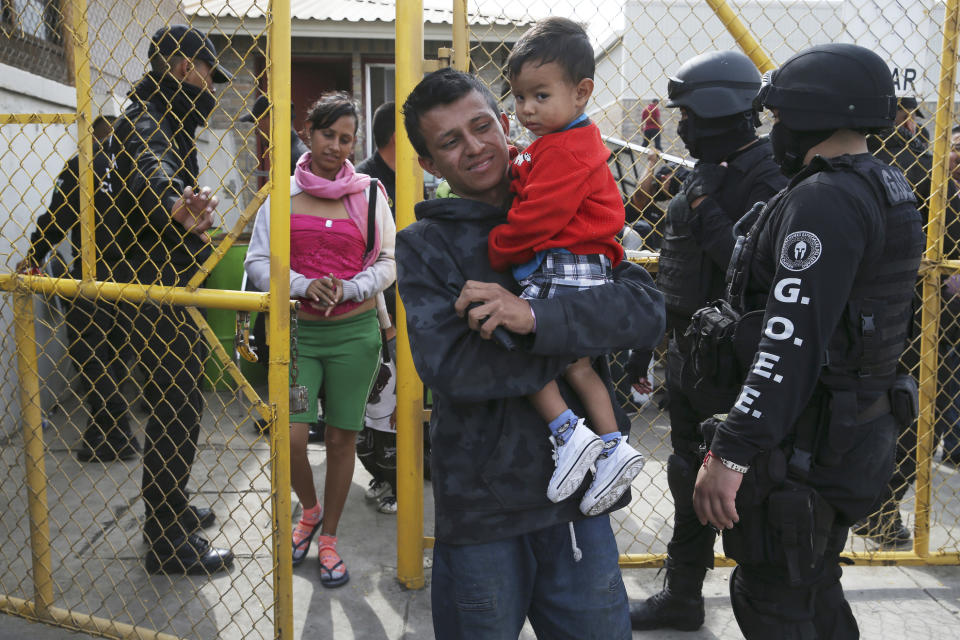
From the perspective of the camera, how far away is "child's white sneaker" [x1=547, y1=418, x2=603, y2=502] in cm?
174

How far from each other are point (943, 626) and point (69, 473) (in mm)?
4690

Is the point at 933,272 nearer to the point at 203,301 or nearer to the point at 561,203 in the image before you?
the point at 561,203

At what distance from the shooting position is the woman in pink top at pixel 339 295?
3531mm

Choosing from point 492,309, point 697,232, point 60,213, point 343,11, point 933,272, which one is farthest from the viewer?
point 343,11

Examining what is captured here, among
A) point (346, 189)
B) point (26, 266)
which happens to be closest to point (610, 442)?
point (346, 189)

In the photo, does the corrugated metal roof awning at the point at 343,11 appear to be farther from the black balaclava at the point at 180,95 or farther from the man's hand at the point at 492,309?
the man's hand at the point at 492,309

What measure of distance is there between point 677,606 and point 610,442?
153cm

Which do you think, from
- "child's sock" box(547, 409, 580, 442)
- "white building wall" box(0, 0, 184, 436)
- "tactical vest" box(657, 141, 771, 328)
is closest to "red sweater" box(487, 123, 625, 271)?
"child's sock" box(547, 409, 580, 442)

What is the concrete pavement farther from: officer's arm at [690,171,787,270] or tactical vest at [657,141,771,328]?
officer's arm at [690,171,787,270]

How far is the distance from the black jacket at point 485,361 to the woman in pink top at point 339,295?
5.67 feet

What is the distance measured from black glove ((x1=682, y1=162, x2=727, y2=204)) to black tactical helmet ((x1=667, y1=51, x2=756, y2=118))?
187 mm

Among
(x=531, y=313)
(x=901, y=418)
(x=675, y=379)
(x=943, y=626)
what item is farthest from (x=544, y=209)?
(x=943, y=626)

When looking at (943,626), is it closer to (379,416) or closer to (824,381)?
(824,381)

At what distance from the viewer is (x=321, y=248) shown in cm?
358
